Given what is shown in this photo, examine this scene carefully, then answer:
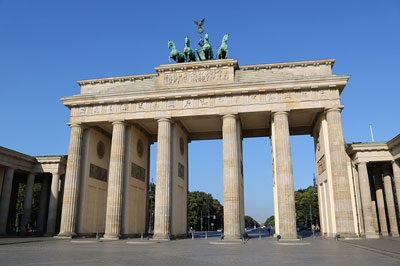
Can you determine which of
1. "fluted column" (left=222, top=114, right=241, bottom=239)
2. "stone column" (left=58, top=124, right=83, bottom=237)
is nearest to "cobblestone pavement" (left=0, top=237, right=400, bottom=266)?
"fluted column" (left=222, top=114, right=241, bottom=239)

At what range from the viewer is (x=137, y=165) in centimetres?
3497

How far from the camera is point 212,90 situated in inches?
1184

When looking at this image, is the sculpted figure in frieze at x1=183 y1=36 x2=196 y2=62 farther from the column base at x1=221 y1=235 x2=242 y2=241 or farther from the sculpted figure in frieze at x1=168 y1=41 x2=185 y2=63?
the column base at x1=221 y1=235 x2=242 y2=241

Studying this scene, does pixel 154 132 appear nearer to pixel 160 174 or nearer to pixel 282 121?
pixel 160 174

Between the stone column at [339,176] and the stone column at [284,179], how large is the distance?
3.52 meters

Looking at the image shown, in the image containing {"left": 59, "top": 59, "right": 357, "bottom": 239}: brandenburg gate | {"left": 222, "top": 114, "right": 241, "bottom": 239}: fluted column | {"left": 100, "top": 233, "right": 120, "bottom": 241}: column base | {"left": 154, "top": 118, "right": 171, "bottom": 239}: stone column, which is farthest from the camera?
{"left": 100, "top": 233, "right": 120, "bottom": 241}: column base

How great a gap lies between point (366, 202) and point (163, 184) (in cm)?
1825

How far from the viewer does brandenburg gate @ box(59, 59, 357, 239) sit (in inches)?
1092

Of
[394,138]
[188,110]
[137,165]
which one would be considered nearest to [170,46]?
[188,110]

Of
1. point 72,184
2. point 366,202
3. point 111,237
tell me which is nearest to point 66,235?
point 111,237

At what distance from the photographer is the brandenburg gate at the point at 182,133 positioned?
27.7 meters

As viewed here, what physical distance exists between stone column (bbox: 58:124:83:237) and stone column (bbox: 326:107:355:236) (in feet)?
76.2

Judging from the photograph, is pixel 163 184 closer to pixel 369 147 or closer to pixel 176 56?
pixel 176 56

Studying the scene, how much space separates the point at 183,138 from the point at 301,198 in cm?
7147
